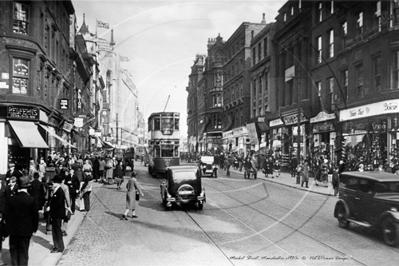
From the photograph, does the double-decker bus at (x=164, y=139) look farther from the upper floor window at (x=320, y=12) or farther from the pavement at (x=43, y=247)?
the pavement at (x=43, y=247)

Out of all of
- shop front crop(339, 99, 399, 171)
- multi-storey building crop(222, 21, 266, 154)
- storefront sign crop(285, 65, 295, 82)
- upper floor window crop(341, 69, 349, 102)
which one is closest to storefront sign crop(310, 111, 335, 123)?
shop front crop(339, 99, 399, 171)

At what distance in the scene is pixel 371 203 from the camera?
10.8 metres

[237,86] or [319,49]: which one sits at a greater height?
[237,86]

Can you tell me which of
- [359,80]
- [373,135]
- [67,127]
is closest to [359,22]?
[359,80]

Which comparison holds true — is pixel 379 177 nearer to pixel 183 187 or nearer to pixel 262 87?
pixel 183 187

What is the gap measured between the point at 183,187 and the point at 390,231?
314 inches

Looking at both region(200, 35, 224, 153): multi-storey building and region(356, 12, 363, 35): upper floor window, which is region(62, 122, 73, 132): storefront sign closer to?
region(356, 12, 363, 35): upper floor window

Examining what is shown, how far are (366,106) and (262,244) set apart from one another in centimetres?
1639

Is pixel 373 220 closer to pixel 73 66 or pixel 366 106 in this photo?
pixel 366 106

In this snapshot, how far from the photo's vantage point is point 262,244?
9750 mm

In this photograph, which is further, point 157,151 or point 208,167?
point 208,167

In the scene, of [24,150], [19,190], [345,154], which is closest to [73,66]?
[24,150]

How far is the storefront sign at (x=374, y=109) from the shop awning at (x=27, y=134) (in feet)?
60.2

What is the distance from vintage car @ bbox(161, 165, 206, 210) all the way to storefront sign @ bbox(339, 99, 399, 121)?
12144 millimetres
